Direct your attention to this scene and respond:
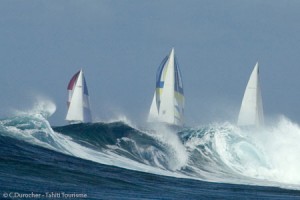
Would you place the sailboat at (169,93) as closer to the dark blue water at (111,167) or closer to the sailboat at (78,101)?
the sailboat at (78,101)

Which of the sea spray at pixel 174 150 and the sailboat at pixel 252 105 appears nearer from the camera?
the sea spray at pixel 174 150

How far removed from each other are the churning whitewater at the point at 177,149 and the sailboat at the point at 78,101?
3016cm

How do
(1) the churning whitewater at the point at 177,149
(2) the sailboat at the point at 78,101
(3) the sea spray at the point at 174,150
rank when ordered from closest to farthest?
(1) the churning whitewater at the point at 177,149 < (3) the sea spray at the point at 174,150 < (2) the sailboat at the point at 78,101

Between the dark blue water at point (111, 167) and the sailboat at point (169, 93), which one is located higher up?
the sailboat at point (169, 93)

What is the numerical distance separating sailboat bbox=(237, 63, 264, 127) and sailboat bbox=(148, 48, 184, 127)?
16.2ft

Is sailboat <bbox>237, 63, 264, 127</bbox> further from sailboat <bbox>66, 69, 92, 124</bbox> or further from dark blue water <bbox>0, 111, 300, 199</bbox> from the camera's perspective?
dark blue water <bbox>0, 111, 300, 199</bbox>

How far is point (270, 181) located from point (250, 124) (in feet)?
91.9

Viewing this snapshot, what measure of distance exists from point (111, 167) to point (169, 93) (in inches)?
1287

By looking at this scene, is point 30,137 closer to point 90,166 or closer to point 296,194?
point 90,166

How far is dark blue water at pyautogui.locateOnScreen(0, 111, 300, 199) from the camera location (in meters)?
21.1

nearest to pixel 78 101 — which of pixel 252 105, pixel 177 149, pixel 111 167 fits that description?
pixel 252 105

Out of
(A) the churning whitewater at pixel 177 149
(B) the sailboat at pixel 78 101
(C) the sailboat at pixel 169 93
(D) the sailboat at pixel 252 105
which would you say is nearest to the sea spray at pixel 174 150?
(A) the churning whitewater at pixel 177 149

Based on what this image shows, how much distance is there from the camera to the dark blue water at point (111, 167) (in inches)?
830

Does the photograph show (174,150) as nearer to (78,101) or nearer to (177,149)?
(177,149)
